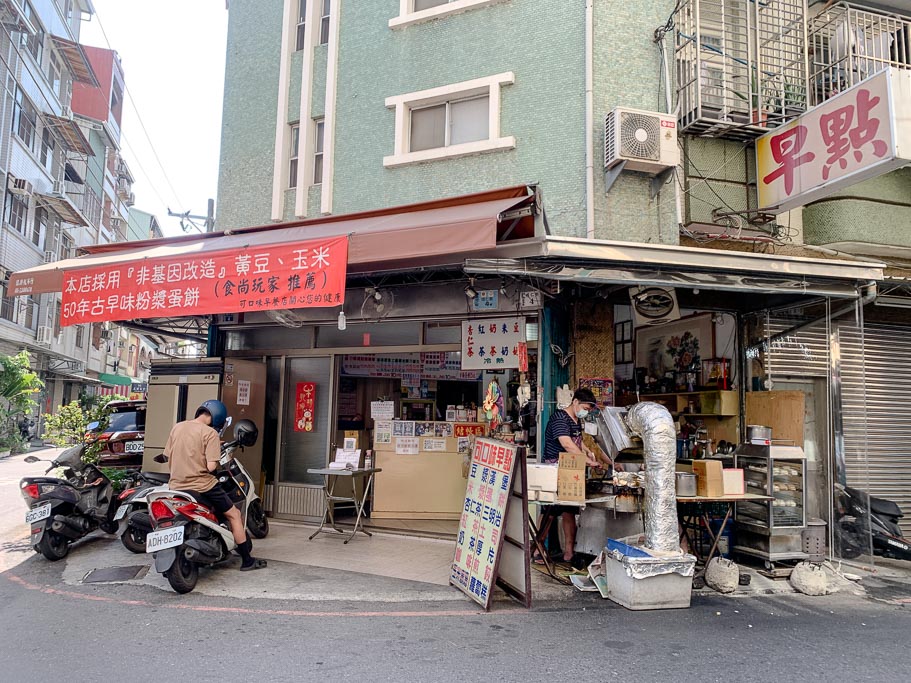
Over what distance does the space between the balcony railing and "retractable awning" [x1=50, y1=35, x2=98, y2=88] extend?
30.5 m

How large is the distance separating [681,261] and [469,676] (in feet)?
15.2

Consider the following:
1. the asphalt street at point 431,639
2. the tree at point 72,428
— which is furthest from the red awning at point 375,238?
the asphalt street at point 431,639

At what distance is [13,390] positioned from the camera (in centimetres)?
2172

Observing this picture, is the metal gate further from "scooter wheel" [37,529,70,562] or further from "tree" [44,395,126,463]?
"tree" [44,395,126,463]

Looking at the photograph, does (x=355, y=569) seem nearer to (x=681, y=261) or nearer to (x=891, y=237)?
(x=681, y=261)

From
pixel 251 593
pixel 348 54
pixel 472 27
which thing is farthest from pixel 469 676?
pixel 348 54

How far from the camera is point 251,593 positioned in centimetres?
630

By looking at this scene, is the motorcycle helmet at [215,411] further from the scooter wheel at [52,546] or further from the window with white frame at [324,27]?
the window with white frame at [324,27]

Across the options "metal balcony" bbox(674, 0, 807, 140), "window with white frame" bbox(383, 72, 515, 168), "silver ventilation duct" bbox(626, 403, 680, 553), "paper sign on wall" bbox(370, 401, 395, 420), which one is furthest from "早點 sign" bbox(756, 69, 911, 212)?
"paper sign on wall" bbox(370, 401, 395, 420)

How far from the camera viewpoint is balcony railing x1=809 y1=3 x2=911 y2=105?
9711 mm

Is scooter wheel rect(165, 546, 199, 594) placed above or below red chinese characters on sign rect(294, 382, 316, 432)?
below

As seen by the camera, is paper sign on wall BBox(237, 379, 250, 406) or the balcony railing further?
paper sign on wall BBox(237, 379, 250, 406)

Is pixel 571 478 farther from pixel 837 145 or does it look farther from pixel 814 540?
pixel 837 145

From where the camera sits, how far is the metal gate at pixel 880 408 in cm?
948
